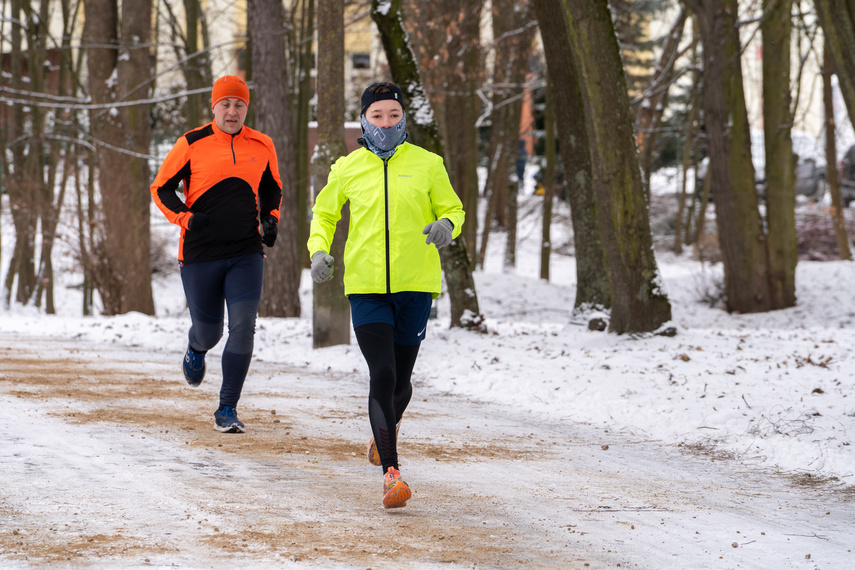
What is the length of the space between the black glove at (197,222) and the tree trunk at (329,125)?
16.8 feet

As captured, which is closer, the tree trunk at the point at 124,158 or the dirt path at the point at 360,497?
the dirt path at the point at 360,497

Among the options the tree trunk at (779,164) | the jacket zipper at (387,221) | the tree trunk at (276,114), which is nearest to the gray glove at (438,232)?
the jacket zipper at (387,221)

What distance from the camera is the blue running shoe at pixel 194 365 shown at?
6.85 m

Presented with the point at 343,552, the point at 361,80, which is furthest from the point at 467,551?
the point at 361,80

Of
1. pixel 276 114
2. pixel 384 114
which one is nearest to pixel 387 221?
pixel 384 114

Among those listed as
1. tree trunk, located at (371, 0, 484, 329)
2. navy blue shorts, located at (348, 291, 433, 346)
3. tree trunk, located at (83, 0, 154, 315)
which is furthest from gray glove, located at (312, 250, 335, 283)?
tree trunk, located at (83, 0, 154, 315)

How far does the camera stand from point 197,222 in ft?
20.3

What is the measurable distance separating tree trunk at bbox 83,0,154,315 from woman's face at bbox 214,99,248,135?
12119 millimetres

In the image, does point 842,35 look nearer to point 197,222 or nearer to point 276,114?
point 197,222

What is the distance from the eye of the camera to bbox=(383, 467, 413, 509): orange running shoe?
4367 millimetres

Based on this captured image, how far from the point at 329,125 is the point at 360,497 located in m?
7.39

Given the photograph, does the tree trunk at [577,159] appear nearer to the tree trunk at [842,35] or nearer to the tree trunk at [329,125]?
the tree trunk at [329,125]

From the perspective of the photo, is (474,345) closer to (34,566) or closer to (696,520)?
(696,520)

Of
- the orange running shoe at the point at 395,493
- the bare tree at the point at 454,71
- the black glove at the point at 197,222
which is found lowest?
the orange running shoe at the point at 395,493
